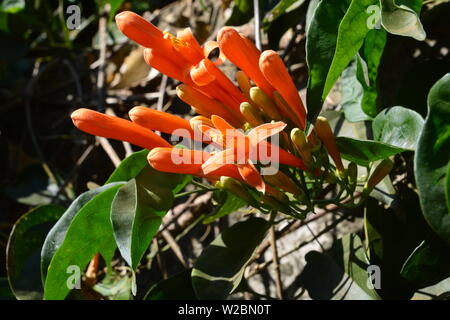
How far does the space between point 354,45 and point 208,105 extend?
12.3 inches

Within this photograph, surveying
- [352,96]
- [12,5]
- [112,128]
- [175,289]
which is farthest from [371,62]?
[12,5]

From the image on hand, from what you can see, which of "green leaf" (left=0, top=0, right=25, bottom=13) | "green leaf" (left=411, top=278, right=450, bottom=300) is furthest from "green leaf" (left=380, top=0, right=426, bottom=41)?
"green leaf" (left=0, top=0, right=25, bottom=13)

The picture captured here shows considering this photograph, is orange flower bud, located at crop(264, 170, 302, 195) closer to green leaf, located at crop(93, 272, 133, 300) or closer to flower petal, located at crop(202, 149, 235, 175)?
flower petal, located at crop(202, 149, 235, 175)

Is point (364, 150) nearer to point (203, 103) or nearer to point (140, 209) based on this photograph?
point (203, 103)

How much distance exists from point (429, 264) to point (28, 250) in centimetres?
105

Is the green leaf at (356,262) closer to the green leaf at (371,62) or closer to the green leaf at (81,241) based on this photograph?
the green leaf at (371,62)

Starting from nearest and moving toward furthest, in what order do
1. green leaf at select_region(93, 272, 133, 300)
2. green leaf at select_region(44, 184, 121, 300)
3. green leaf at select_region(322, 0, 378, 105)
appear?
1. green leaf at select_region(322, 0, 378, 105)
2. green leaf at select_region(44, 184, 121, 300)
3. green leaf at select_region(93, 272, 133, 300)

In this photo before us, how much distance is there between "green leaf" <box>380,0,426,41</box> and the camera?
92 cm

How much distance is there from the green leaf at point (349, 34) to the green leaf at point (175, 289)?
2.20 feet

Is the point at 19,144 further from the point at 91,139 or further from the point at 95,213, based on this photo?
the point at 95,213

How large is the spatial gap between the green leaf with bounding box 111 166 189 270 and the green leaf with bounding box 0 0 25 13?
1.28 metres

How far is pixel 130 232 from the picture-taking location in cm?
111
